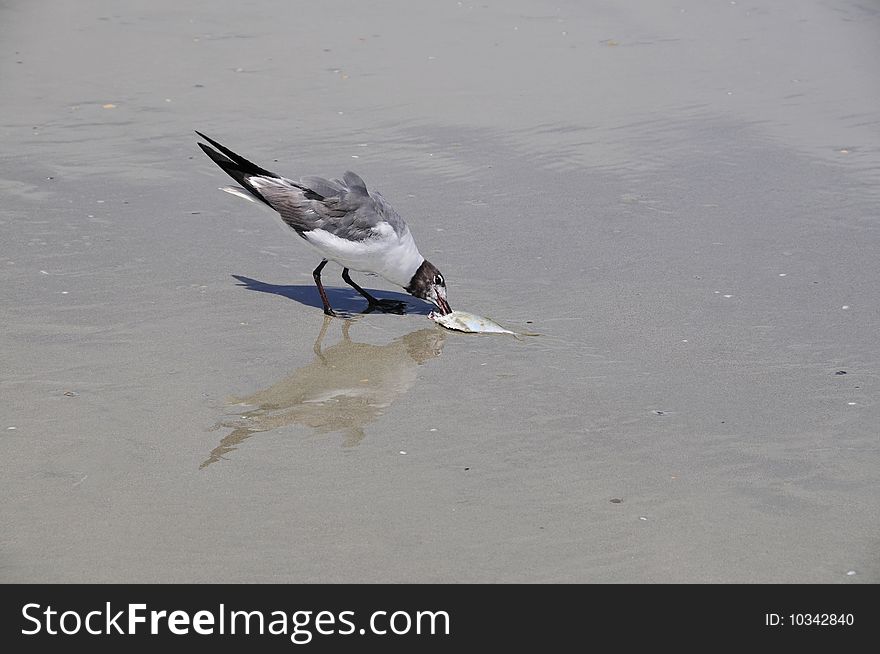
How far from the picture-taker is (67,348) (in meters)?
5.80

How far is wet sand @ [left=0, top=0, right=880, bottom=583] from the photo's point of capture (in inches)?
168

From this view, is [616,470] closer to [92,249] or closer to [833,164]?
[92,249]

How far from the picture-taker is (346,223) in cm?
630

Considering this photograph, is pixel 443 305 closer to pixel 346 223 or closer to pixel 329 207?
pixel 346 223

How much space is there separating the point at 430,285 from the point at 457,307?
0.74ft

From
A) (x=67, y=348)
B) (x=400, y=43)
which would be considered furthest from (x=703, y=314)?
(x=400, y=43)

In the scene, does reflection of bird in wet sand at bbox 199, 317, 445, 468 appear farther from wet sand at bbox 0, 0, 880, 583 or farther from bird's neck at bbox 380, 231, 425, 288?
bird's neck at bbox 380, 231, 425, 288

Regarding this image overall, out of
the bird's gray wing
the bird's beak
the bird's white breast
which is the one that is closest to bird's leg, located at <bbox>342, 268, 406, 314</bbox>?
the bird's white breast

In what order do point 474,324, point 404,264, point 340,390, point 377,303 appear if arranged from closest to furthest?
1. point 340,390
2. point 474,324
3. point 404,264
4. point 377,303

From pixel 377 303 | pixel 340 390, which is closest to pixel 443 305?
pixel 377 303

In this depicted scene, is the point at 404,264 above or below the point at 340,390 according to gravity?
above

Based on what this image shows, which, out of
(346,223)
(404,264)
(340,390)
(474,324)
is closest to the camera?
(340,390)

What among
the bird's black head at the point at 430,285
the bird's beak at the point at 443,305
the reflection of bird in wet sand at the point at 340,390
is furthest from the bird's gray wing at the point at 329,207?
the reflection of bird in wet sand at the point at 340,390

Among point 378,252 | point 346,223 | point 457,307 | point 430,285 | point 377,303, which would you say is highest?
point 346,223
